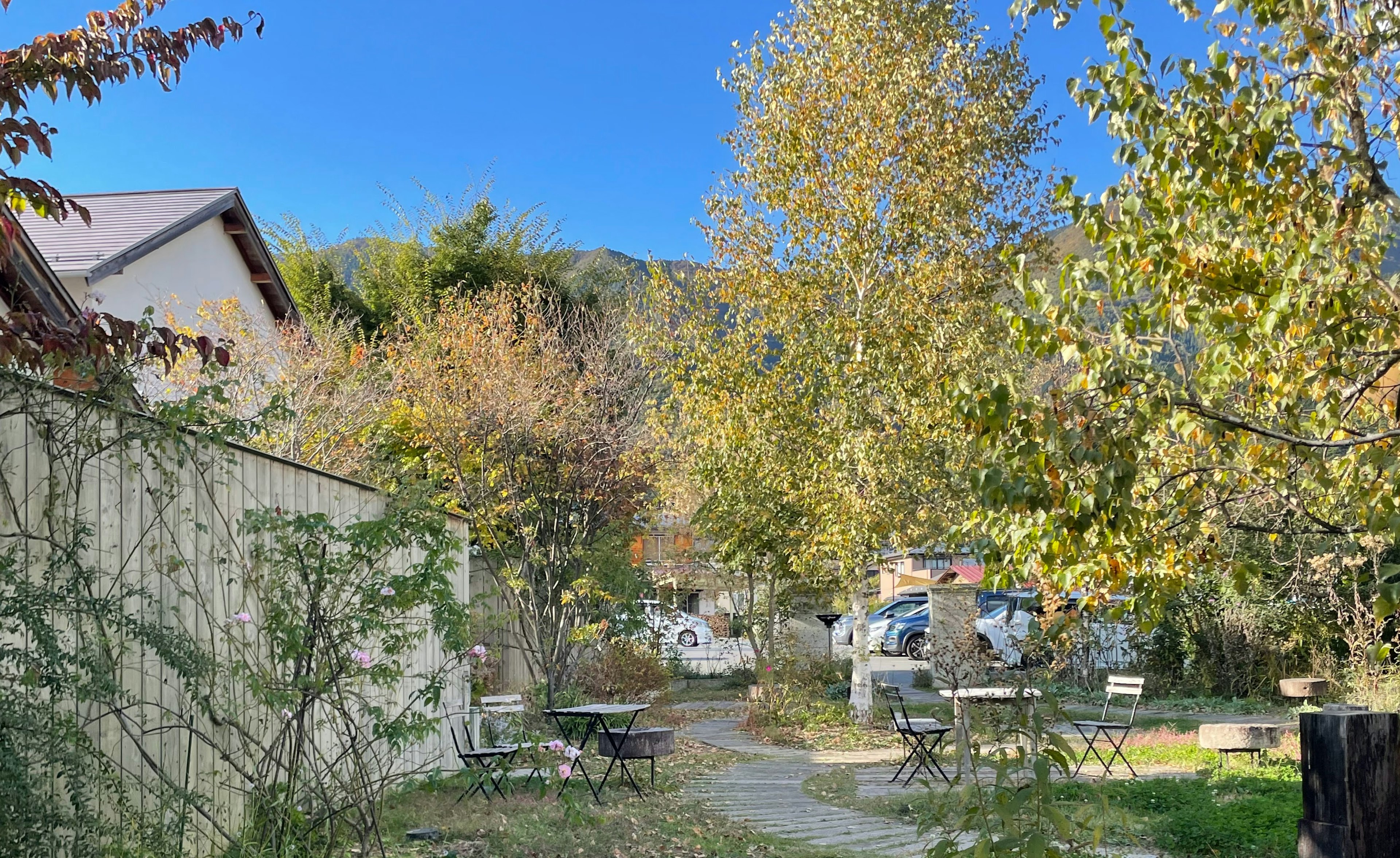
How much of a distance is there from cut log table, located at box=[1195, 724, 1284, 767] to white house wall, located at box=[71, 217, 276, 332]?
1328cm

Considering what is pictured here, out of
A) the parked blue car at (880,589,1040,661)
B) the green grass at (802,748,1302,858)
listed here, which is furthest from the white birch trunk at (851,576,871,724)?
the parked blue car at (880,589,1040,661)

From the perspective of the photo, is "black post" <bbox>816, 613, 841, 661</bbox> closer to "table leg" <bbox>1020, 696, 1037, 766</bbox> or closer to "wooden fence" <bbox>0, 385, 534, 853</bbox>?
"wooden fence" <bbox>0, 385, 534, 853</bbox>

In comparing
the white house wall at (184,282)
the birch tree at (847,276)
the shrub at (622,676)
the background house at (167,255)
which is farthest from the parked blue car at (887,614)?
the white house wall at (184,282)

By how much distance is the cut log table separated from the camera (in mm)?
9992

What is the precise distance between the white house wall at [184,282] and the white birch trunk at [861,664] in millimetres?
9830

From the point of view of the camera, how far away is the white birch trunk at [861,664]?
14.5 metres

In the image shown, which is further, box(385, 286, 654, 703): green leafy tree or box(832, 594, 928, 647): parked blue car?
box(832, 594, 928, 647): parked blue car

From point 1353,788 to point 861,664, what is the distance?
41.4 feet

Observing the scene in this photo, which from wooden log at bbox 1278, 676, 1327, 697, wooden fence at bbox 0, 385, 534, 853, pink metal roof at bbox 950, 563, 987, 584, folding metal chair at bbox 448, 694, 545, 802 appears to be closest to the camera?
wooden fence at bbox 0, 385, 534, 853

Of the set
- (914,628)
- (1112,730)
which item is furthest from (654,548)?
(1112,730)

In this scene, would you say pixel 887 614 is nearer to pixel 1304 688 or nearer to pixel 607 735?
pixel 1304 688

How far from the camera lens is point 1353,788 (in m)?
2.27

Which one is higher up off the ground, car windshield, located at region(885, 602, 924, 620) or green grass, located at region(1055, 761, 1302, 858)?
car windshield, located at region(885, 602, 924, 620)

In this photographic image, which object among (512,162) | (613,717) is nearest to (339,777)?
(613,717)
